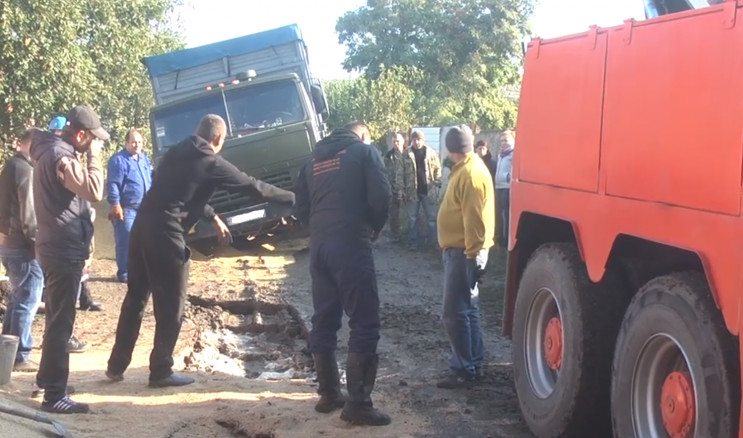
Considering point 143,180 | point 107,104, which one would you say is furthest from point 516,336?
point 107,104

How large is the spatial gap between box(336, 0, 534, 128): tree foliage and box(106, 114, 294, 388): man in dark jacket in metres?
38.2

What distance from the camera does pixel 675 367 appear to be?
14.0ft

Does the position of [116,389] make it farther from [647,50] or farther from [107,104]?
[107,104]

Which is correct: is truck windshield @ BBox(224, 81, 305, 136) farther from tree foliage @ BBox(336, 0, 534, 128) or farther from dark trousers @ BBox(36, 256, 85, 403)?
tree foliage @ BBox(336, 0, 534, 128)

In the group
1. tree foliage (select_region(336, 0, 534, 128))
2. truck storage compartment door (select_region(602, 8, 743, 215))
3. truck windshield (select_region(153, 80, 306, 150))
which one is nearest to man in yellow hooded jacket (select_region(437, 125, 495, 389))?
truck storage compartment door (select_region(602, 8, 743, 215))

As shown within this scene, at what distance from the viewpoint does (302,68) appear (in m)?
16.0

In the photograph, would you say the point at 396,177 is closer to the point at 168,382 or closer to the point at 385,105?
the point at 168,382

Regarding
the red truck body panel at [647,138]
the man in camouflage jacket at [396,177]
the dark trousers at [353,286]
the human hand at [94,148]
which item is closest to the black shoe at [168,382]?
the dark trousers at [353,286]

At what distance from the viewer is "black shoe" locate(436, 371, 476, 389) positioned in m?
7.12

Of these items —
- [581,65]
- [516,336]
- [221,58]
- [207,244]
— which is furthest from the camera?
[221,58]

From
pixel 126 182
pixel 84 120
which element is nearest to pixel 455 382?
pixel 84 120

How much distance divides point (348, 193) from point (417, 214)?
9732 millimetres

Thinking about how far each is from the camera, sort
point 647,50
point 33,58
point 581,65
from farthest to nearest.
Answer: point 33,58 < point 581,65 < point 647,50

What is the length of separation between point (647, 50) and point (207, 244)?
36.2ft
